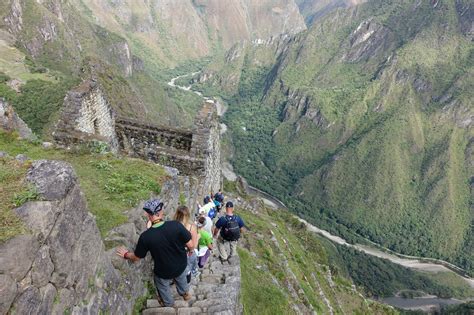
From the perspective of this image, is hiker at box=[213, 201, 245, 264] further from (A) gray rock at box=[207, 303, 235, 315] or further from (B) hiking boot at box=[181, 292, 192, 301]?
(B) hiking boot at box=[181, 292, 192, 301]

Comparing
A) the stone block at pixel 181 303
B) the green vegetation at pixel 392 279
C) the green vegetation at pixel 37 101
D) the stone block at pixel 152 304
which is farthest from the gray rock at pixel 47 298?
the green vegetation at pixel 392 279

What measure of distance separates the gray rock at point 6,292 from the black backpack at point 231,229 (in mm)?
9483

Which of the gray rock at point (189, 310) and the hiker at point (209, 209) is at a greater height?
the hiker at point (209, 209)

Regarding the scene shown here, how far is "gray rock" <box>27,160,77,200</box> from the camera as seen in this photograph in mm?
6172

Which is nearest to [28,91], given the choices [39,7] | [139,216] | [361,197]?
[139,216]

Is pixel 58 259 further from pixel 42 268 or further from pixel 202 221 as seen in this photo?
pixel 202 221

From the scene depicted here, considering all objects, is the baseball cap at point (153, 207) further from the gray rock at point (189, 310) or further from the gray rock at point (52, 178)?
the gray rock at point (189, 310)

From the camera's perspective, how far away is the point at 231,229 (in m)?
14.3

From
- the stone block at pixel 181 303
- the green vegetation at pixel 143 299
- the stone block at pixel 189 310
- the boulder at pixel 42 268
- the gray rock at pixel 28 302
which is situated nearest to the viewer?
the gray rock at pixel 28 302

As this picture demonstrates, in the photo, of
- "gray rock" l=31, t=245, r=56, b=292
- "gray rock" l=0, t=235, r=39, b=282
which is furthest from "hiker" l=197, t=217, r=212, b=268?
"gray rock" l=0, t=235, r=39, b=282

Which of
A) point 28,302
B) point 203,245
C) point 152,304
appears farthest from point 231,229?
point 28,302

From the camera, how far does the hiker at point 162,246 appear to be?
884 centimetres

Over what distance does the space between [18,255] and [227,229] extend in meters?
9.47

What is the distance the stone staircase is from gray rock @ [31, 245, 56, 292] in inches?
173
